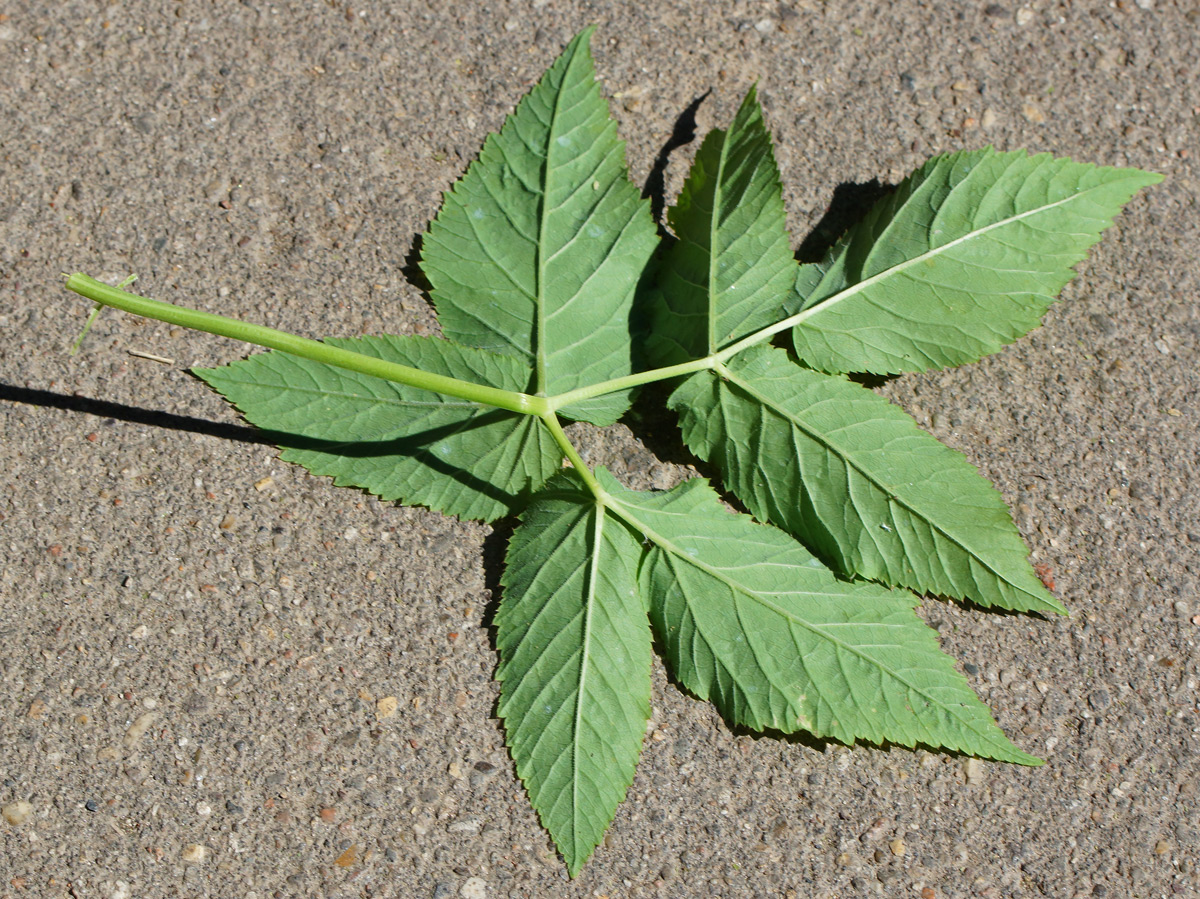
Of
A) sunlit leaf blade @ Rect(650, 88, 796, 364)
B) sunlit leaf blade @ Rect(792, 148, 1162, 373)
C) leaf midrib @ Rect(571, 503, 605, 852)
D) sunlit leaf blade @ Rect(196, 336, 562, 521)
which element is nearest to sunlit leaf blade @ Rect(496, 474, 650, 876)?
leaf midrib @ Rect(571, 503, 605, 852)

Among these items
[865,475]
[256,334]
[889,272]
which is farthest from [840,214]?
[256,334]

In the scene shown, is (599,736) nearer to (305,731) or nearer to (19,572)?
(305,731)

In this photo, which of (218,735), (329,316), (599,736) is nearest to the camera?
(599,736)

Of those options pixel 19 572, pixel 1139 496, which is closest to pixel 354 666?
pixel 19 572

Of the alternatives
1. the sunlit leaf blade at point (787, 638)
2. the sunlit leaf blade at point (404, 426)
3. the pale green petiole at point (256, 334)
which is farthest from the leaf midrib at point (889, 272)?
the pale green petiole at point (256, 334)

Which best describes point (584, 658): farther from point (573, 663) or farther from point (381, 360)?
point (381, 360)
